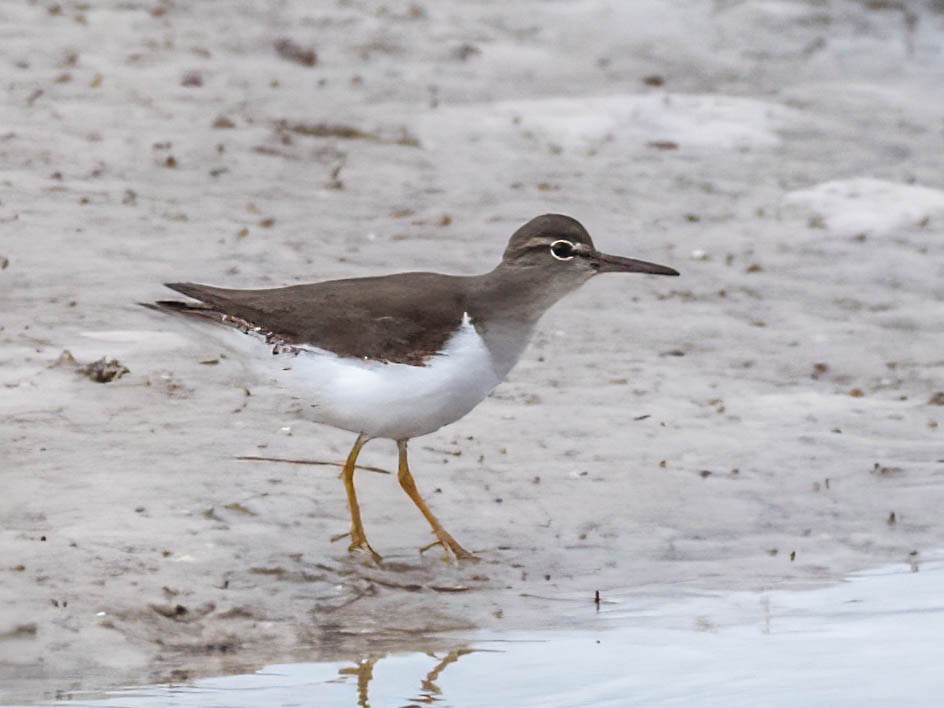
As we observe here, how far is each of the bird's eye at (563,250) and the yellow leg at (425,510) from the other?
97 centimetres

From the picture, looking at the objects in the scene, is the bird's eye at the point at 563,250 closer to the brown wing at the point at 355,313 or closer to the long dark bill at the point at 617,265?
the long dark bill at the point at 617,265

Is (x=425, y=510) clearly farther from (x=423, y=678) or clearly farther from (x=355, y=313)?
(x=423, y=678)

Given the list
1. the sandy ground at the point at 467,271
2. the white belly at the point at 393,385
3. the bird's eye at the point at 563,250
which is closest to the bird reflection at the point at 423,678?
the sandy ground at the point at 467,271

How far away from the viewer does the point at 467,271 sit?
32.2 feet

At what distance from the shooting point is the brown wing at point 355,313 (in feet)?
20.2

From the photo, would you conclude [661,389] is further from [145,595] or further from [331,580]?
[145,595]

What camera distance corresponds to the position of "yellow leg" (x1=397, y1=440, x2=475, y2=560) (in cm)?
646

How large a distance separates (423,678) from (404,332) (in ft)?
4.65

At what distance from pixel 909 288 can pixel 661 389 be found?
2493 mm

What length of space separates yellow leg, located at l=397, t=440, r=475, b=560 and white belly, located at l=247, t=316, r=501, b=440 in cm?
31

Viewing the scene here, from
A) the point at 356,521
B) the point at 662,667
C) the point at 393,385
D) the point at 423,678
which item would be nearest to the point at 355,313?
the point at 393,385

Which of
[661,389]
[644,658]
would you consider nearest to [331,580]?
[644,658]

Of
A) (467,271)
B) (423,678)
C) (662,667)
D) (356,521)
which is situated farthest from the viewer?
(467,271)

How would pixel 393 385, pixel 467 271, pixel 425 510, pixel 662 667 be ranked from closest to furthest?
pixel 662 667 → pixel 393 385 → pixel 425 510 → pixel 467 271
